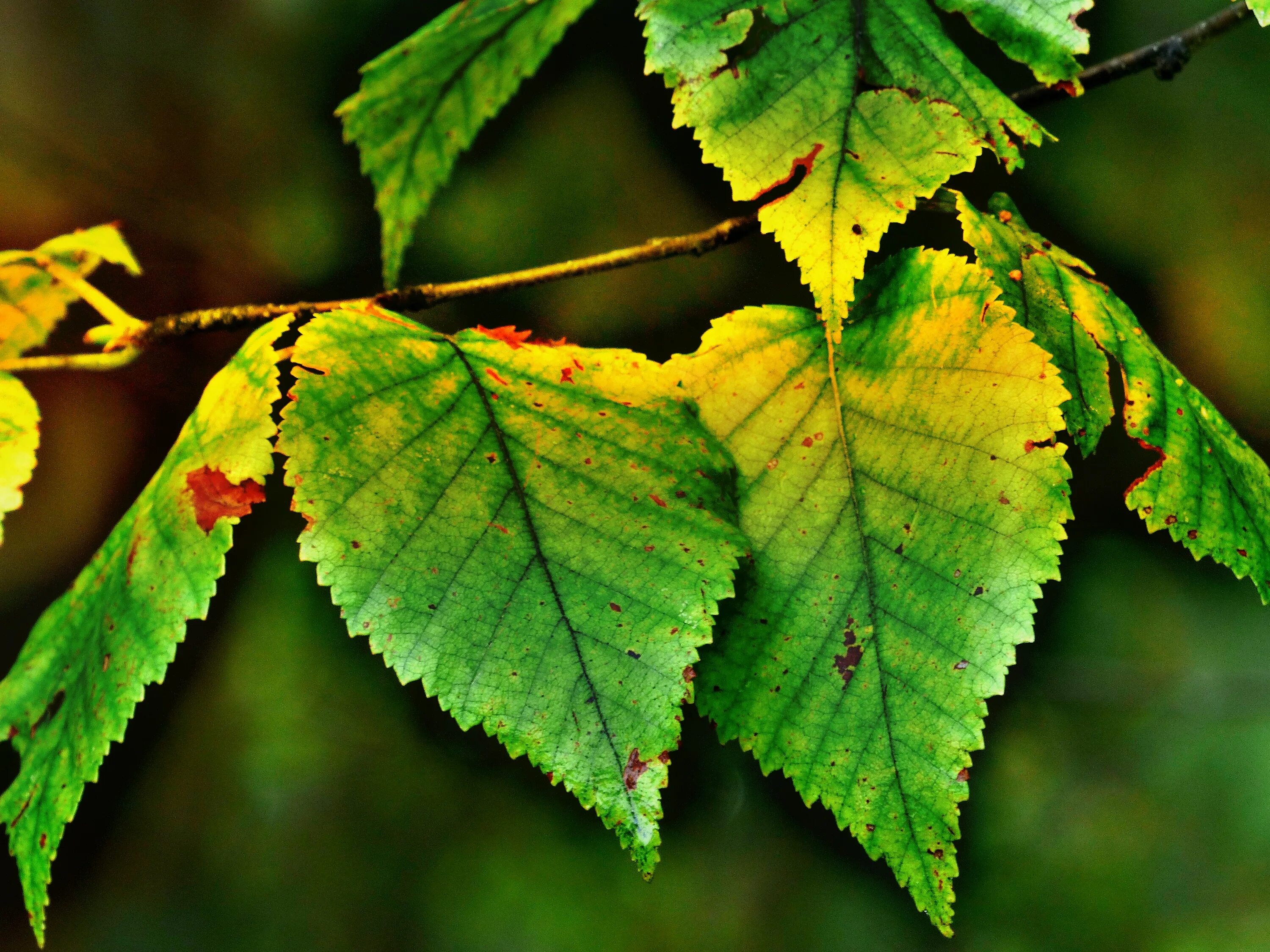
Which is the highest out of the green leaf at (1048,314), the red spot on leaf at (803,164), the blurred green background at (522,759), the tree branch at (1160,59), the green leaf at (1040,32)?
the green leaf at (1040,32)

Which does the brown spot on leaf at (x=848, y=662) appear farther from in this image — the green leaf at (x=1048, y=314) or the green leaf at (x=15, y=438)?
the green leaf at (x=15, y=438)

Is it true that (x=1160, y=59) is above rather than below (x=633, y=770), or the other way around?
above

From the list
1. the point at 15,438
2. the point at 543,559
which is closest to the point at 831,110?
the point at 543,559

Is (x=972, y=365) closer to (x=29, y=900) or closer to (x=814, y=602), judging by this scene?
(x=814, y=602)

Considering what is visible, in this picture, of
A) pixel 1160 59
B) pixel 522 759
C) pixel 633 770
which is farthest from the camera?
pixel 522 759

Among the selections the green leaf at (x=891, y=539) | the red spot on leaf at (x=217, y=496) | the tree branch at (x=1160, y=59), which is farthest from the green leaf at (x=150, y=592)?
the tree branch at (x=1160, y=59)

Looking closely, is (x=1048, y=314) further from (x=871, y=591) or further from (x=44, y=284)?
(x=44, y=284)

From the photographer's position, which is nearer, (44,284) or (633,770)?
(633,770)

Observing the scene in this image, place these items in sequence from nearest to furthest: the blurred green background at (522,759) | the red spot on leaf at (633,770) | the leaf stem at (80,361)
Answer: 1. the red spot on leaf at (633,770)
2. the leaf stem at (80,361)
3. the blurred green background at (522,759)
